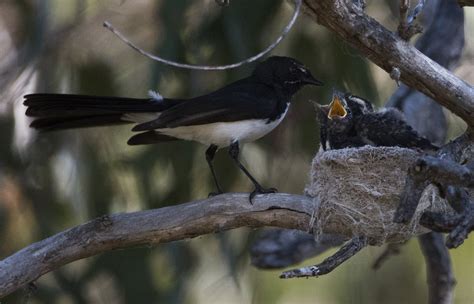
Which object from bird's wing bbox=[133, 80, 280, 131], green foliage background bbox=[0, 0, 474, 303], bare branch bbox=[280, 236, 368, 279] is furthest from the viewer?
green foliage background bbox=[0, 0, 474, 303]

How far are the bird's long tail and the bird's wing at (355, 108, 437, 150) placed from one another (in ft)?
3.21

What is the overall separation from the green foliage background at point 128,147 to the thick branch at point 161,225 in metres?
1.26

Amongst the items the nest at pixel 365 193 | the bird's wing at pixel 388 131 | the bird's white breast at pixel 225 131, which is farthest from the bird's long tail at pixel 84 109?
the bird's wing at pixel 388 131

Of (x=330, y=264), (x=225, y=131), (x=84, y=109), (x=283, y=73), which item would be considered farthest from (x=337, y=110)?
(x=330, y=264)

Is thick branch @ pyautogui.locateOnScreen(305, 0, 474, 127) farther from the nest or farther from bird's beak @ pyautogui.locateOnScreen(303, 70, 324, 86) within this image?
bird's beak @ pyautogui.locateOnScreen(303, 70, 324, 86)

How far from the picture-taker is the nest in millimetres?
4129

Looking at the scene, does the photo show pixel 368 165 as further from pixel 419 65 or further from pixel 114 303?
pixel 114 303

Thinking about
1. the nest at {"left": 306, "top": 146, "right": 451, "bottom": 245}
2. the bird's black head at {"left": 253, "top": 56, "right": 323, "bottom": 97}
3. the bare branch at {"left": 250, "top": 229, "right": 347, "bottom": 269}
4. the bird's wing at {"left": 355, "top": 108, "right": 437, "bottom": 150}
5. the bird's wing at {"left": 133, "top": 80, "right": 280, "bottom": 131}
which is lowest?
the bare branch at {"left": 250, "top": 229, "right": 347, "bottom": 269}

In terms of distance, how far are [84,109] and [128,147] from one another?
1059 mm

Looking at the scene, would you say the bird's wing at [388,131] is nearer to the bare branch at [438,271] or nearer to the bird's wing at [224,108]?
the bird's wing at [224,108]

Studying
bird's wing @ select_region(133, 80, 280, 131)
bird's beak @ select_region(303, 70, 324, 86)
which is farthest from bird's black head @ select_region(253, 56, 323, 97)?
bird's wing @ select_region(133, 80, 280, 131)

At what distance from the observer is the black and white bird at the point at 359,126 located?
483 cm

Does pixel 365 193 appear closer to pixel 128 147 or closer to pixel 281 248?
pixel 281 248

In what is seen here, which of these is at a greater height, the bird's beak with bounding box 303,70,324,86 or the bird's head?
the bird's beak with bounding box 303,70,324,86
